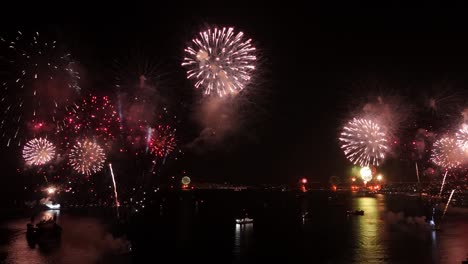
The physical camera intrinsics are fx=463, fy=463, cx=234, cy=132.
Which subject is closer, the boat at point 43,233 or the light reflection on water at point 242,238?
the light reflection on water at point 242,238

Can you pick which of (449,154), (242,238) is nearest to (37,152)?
(242,238)

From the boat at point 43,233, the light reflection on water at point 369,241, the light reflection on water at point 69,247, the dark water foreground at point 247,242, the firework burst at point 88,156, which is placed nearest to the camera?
the light reflection on water at point 69,247

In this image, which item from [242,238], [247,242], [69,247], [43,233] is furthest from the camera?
[242,238]

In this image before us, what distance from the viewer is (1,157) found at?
2830 inches

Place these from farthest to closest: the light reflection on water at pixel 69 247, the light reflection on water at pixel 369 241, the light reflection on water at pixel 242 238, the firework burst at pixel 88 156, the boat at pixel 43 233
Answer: the firework burst at pixel 88 156 < the boat at pixel 43 233 < the light reflection on water at pixel 242 238 < the light reflection on water at pixel 369 241 < the light reflection on water at pixel 69 247

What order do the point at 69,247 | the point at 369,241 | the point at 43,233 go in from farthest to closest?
the point at 369,241 → the point at 43,233 → the point at 69,247

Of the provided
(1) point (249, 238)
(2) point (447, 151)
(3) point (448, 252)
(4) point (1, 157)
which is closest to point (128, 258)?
(1) point (249, 238)

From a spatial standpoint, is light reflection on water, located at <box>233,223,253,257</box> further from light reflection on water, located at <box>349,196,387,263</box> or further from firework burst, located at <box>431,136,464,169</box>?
firework burst, located at <box>431,136,464,169</box>

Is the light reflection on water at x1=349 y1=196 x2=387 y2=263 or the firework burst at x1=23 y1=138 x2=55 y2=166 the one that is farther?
the firework burst at x1=23 y1=138 x2=55 y2=166

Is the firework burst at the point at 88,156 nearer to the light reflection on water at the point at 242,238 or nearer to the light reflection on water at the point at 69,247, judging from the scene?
the light reflection on water at the point at 69,247

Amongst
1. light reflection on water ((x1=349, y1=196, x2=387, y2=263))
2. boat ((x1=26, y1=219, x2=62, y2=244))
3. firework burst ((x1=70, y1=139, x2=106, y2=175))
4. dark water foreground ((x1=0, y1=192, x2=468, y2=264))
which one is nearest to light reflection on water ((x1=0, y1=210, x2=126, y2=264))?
dark water foreground ((x1=0, y1=192, x2=468, y2=264))

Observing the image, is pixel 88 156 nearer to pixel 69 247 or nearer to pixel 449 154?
pixel 69 247

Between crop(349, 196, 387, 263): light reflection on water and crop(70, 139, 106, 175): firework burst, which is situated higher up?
crop(70, 139, 106, 175): firework burst

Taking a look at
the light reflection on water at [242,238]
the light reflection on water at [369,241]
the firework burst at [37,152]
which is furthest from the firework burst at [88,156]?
the light reflection on water at [369,241]
